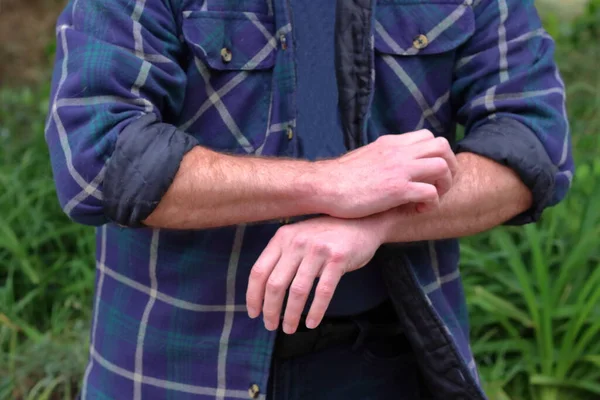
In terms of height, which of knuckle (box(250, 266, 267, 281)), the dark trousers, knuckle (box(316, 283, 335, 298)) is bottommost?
the dark trousers

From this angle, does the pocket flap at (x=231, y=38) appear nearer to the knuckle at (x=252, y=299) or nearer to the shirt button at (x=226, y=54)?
the shirt button at (x=226, y=54)

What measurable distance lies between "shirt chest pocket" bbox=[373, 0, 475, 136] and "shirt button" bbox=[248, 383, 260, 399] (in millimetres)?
620

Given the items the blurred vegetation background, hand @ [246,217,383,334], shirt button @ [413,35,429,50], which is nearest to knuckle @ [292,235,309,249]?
hand @ [246,217,383,334]

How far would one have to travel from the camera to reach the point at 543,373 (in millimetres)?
3197

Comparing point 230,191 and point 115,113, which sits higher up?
point 115,113

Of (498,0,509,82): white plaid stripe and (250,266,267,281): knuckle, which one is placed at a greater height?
(498,0,509,82): white plaid stripe

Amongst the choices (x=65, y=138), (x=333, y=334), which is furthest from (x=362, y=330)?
(x=65, y=138)

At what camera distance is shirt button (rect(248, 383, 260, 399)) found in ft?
6.21

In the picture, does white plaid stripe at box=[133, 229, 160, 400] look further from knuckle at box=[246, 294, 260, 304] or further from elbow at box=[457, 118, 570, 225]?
elbow at box=[457, 118, 570, 225]

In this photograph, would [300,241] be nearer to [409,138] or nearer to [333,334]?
[409,138]

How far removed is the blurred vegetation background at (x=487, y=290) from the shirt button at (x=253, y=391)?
146cm

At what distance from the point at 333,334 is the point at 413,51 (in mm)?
639

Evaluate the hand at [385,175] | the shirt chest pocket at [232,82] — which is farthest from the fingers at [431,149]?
the shirt chest pocket at [232,82]

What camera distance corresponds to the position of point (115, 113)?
1.70m
